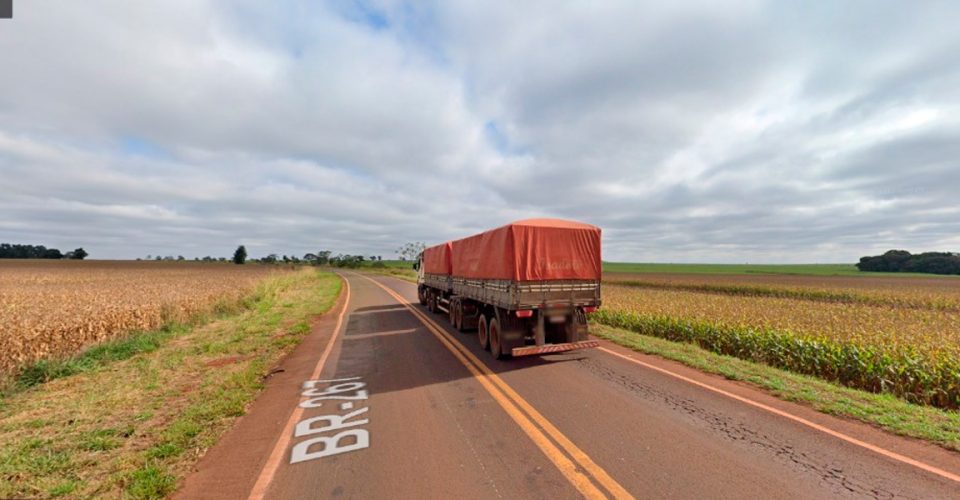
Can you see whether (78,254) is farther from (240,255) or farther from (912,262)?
(912,262)

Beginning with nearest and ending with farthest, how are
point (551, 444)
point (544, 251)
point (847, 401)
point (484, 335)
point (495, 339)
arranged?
point (551, 444), point (847, 401), point (544, 251), point (495, 339), point (484, 335)

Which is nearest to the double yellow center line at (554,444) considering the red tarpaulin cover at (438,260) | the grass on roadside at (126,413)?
the grass on roadside at (126,413)

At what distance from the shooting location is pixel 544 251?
8953mm

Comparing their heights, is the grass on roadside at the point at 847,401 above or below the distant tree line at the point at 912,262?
below

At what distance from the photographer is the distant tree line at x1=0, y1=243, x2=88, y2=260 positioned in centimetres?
10938

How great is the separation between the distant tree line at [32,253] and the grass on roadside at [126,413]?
14302 cm

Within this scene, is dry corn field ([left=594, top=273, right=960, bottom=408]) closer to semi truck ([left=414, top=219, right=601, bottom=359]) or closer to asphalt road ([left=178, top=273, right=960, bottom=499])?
asphalt road ([left=178, top=273, right=960, bottom=499])

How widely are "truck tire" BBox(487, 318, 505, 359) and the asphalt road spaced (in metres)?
1.18

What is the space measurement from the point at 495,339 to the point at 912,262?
13456 centimetres

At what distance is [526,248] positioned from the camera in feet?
28.8

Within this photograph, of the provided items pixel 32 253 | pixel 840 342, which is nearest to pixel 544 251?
pixel 840 342

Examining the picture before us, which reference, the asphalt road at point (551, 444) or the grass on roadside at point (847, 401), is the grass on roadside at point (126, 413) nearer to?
the asphalt road at point (551, 444)

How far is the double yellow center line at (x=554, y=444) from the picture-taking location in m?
3.63

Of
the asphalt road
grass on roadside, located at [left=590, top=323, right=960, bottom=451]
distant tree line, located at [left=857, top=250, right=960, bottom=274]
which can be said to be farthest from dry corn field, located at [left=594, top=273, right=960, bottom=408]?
distant tree line, located at [left=857, top=250, right=960, bottom=274]
